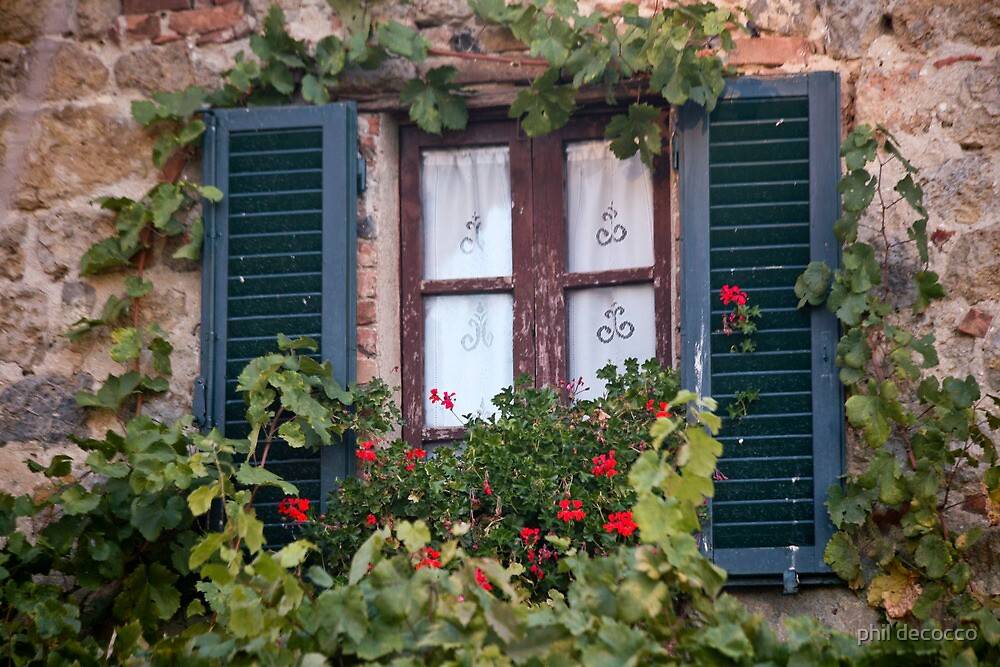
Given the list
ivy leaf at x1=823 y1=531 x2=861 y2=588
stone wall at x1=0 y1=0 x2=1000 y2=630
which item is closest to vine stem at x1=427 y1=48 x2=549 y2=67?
stone wall at x1=0 y1=0 x2=1000 y2=630

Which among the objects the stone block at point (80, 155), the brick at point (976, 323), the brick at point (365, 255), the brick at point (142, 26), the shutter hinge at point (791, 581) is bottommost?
the shutter hinge at point (791, 581)

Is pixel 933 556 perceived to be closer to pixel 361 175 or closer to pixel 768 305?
pixel 768 305

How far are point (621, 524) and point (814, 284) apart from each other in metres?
0.88

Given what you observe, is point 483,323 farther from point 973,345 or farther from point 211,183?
point 973,345

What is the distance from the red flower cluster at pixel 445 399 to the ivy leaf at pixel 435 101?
789mm

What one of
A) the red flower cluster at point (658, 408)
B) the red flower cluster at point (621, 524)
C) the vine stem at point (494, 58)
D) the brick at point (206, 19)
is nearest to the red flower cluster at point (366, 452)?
the red flower cluster at point (621, 524)

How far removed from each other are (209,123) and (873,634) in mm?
2425

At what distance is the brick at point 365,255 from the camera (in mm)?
4973

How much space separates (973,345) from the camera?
15.3 ft

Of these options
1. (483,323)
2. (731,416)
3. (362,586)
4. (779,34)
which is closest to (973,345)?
(731,416)

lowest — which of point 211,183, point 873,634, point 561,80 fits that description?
point 873,634

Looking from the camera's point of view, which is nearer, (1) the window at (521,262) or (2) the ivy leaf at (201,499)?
(2) the ivy leaf at (201,499)

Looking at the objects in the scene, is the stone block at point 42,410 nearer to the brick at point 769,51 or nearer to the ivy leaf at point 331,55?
the ivy leaf at point 331,55

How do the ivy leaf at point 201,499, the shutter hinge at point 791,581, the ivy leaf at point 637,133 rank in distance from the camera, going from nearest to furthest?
the ivy leaf at point 201,499
the shutter hinge at point 791,581
the ivy leaf at point 637,133
